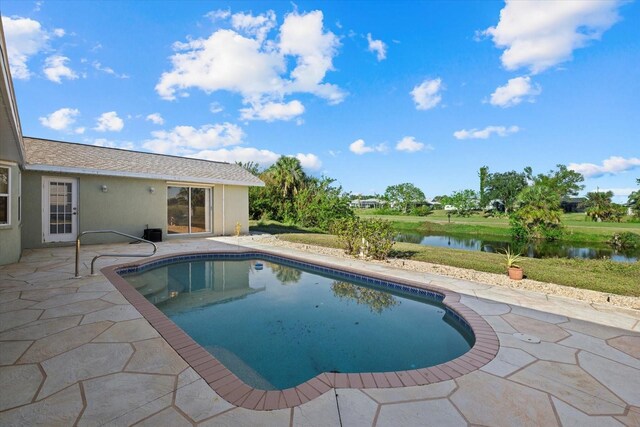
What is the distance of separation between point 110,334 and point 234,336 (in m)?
1.48

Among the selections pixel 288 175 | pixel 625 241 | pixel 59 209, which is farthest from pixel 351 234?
pixel 625 241

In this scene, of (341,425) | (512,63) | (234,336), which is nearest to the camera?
(341,425)

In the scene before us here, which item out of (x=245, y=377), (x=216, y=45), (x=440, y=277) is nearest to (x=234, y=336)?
(x=245, y=377)

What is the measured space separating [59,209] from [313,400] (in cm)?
1172

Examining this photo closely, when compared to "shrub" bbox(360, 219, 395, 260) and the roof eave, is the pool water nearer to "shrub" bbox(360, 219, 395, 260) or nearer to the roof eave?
"shrub" bbox(360, 219, 395, 260)

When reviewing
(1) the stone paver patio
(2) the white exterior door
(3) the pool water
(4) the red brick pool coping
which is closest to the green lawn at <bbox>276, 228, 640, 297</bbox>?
(1) the stone paver patio

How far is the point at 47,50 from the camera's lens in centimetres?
1140

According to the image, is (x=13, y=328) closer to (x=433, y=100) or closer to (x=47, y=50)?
(x=47, y=50)

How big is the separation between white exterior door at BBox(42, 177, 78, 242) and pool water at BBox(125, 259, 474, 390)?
5085 millimetres

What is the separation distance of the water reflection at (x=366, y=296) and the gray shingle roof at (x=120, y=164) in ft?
28.8

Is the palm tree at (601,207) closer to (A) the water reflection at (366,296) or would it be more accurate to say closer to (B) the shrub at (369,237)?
(B) the shrub at (369,237)

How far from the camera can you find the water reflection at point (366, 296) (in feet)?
18.3

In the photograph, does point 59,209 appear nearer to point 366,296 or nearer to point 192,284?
point 192,284

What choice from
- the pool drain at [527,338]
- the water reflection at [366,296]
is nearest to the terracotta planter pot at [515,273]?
the water reflection at [366,296]
